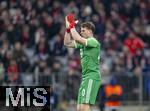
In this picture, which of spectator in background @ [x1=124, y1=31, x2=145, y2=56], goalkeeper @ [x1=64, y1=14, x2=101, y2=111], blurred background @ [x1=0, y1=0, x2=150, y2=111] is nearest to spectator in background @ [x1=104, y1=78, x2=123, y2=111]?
blurred background @ [x1=0, y1=0, x2=150, y2=111]

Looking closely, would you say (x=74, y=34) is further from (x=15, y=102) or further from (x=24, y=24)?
(x=24, y=24)

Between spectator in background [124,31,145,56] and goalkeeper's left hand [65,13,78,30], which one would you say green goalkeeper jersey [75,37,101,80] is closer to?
goalkeeper's left hand [65,13,78,30]

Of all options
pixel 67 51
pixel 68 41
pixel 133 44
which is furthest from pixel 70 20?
pixel 133 44

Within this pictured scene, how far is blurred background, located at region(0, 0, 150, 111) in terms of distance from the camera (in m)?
21.8

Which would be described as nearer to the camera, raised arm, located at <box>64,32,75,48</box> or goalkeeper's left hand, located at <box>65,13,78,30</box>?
goalkeeper's left hand, located at <box>65,13,78,30</box>

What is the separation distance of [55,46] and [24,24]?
1.48m

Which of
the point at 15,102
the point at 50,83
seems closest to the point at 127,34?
the point at 50,83

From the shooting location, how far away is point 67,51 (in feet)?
77.9

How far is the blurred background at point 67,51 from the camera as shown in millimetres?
21812

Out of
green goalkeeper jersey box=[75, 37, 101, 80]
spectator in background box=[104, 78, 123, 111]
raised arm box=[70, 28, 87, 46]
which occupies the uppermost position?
raised arm box=[70, 28, 87, 46]

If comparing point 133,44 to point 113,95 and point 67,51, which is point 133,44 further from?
point 113,95

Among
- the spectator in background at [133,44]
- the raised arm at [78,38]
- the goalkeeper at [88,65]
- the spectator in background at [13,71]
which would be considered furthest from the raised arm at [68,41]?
the spectator in background at [133,44]

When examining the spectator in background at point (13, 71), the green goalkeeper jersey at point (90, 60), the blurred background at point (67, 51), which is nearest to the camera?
the green goalkeeper jersey at point (90, 60)

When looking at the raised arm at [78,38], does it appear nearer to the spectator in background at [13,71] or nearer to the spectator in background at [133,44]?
the spectator in background at [13,71]
